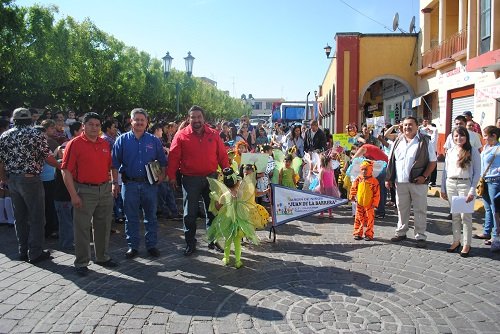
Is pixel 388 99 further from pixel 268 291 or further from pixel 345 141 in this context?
pixel 268 291

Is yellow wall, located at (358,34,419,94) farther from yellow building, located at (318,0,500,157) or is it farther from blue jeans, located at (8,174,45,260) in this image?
blue jeans, located at (8,174,45,260)

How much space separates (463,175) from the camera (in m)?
5.87

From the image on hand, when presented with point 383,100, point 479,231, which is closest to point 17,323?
point 479,231

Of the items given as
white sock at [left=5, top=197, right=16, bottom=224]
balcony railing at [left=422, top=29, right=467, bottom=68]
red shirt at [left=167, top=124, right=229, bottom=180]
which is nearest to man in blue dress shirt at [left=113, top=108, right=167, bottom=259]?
red shirt at [left=167, top=124, right=229, bottom=180]

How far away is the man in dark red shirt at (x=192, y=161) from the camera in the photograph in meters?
5.98

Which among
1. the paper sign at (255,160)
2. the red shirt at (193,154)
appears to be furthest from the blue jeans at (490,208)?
the red shirt at (193,154)

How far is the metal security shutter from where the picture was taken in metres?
16.4

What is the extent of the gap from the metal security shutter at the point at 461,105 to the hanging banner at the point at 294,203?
11.0 meters

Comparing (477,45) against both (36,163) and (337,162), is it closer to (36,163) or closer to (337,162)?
(337,162)

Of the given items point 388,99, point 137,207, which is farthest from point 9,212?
point 388,99

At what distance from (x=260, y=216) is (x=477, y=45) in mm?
13374

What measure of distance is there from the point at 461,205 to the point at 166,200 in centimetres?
529

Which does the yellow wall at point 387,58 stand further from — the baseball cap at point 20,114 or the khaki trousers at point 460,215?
the baseball cap at point 20,114

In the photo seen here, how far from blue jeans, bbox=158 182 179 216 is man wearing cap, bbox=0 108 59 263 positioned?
9.38ft
